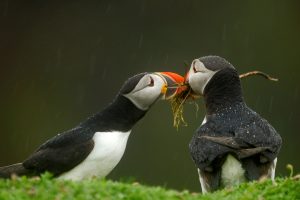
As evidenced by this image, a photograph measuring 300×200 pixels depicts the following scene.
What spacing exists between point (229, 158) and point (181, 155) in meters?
8.69

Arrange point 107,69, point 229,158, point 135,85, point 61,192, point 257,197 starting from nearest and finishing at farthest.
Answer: point 61,192 < point 257,197 < point 229,158 < point 135,85 < point 107,69

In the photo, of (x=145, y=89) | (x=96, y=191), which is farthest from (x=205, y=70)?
(x=96, y=191)

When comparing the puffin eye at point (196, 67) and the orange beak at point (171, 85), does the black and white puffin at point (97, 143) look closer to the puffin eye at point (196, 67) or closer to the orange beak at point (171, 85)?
the orange beak at point (171, 85)

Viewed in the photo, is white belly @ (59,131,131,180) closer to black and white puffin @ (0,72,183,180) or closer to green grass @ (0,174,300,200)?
black and white puffin @ (0,72,183,180)

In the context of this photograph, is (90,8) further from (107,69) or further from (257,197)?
(257,197)

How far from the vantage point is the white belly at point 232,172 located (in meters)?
7.82

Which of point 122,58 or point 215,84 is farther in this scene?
point 122,58

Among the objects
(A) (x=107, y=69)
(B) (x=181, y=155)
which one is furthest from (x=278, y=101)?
(A) (x=107, y=69)

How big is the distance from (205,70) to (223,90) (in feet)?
0.77

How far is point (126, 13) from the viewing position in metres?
18.6

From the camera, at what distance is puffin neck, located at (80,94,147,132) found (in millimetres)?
8211

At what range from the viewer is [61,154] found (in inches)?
→ 315

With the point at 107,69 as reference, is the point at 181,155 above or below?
below

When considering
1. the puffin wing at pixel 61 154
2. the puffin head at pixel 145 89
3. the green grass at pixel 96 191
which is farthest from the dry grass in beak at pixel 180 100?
the green grass at pixel 96 191
